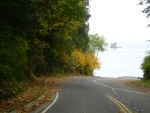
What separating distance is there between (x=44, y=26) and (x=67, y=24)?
11.9 feet

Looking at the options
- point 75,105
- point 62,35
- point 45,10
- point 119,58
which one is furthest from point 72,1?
point 119,58

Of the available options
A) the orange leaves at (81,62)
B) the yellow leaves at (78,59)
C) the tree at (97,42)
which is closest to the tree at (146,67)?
the orange leaves at (81,62)

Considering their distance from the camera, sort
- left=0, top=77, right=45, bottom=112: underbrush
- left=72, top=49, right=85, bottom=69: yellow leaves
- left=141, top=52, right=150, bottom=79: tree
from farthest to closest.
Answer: left=72, top=49, right=85, bottom=69: yellow leaves < left=141, top=52, right=150, bottom=79: tree < left=0, top=77, right=45, bottom=112: underbrush

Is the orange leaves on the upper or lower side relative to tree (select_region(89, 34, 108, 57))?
lower

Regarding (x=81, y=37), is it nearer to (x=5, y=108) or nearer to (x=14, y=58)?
(x=14, y=58)

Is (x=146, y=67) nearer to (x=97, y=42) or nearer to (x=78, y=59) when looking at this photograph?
(x=78, y=59)

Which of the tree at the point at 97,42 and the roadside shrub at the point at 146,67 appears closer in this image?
the roadside shrub at the point at 146,67

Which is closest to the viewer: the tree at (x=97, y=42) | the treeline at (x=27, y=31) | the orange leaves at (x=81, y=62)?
the treeline at (x=27, y=31)

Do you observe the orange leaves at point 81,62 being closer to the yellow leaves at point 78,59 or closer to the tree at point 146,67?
the yellow leaves at point 78,59

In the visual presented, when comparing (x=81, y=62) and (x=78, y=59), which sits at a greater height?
(x=78, y=59)

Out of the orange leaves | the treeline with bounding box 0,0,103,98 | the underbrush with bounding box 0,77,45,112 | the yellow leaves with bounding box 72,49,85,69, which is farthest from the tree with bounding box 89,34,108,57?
the underbrush with bounding box 0,77,45,112

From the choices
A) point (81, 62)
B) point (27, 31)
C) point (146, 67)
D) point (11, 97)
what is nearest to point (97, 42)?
point (81, 62)

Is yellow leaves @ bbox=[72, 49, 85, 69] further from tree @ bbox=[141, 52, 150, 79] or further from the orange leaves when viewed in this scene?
tree @ bbox=[141, 52, 150, 79]

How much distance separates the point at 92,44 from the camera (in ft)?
360
